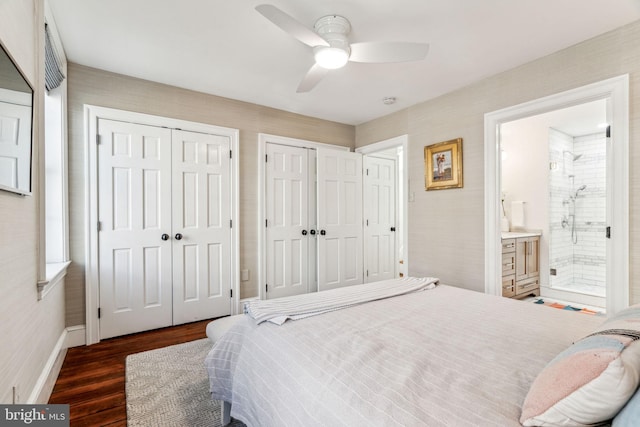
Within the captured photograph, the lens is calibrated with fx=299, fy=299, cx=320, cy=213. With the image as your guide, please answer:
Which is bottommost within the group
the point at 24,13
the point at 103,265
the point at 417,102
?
the point at 103,265

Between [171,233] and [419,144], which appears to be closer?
[171,233]

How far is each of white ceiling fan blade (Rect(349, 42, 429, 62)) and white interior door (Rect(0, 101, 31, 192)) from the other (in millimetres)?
1783

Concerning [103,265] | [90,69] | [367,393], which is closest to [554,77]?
[367,393]

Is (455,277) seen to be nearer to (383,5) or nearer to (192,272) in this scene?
(383,5)

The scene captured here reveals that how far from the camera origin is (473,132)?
9.89ft

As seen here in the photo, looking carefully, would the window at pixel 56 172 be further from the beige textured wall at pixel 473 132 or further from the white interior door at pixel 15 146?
the beige textured wall at pixel 473 132

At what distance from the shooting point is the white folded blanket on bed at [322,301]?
1556 millimetres

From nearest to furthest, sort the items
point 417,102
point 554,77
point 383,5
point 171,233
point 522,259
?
point 383,5 → point 554,77 → point 171,233 → point 417,102 → point 522,259

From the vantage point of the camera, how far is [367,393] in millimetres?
901

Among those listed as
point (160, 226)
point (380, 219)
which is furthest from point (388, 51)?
point (380, 219)

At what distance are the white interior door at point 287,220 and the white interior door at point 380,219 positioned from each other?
988mm

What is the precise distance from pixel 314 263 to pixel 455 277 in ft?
5.70

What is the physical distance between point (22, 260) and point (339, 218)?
3.19m

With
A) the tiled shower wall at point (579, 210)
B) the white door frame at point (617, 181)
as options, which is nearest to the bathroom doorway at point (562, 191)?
the tiled shower wall at point (579, 210)
